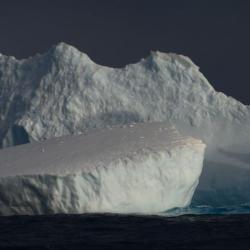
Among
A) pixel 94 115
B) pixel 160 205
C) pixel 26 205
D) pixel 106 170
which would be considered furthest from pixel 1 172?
pixel 94 115

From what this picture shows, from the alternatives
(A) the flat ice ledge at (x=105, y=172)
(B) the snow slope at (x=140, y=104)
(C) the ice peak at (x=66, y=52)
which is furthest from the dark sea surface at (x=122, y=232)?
(C) the ice peak at (x=66, y=52)

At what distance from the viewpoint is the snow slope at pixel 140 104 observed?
30.1 meters

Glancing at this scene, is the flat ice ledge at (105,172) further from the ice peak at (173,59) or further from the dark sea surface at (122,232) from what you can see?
the ice peak at (173,59)

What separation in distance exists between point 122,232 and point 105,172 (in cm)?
297

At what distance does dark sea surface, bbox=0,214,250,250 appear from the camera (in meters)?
17.3

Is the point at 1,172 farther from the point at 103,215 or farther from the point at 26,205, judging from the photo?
the point at 103,215

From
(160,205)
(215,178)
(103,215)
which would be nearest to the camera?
(103,215)

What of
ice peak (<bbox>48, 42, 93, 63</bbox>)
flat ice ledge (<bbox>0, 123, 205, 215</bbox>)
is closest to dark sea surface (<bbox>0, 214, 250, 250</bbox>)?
flat ice ledge (<bbox>0, 123, 205, 215</bbox>)

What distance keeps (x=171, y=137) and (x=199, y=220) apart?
9.59ft

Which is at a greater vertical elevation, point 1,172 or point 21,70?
point 21,70

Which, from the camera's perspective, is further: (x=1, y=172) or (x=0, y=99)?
(x=0, y=99)

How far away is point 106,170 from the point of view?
71.5 ft

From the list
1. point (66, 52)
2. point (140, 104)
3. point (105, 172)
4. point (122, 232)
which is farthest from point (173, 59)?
point (122, 232)

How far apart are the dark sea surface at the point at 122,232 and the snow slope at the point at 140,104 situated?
25.2 ft
